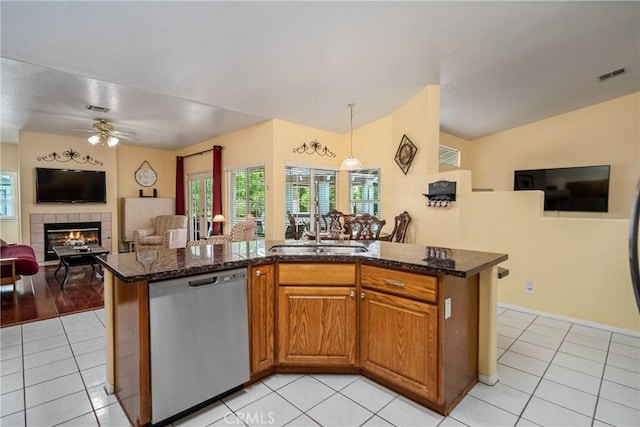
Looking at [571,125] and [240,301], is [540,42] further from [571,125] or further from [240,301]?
[240,301]

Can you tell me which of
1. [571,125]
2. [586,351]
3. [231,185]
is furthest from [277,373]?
[571,125]

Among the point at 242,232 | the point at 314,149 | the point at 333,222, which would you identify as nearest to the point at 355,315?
the point at 333,222

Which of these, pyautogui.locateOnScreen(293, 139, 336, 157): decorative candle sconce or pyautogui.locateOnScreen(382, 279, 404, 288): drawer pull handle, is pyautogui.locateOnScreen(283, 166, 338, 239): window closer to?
pyautogui.locateOnScreen(293, 139, 336, 157): decorative candle sconce

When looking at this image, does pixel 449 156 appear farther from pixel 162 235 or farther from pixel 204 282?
pixel 162 235

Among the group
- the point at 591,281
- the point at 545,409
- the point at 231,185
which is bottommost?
the point at 545,409

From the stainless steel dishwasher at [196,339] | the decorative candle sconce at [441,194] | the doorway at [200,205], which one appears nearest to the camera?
the stainless steel dishwasher at [196,339]

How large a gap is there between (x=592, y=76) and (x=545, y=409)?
4.12 metres

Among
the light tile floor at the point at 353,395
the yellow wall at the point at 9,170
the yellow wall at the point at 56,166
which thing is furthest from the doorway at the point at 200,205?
the light tile floor at the point at 353,395

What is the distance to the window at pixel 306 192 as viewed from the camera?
18.3ft

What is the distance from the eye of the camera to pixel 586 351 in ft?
8.63

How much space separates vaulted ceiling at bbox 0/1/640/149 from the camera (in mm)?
2553

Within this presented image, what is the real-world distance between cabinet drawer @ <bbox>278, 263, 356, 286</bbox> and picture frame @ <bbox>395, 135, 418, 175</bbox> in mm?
2925

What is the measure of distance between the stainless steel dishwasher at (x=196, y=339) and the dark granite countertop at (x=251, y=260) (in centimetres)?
7

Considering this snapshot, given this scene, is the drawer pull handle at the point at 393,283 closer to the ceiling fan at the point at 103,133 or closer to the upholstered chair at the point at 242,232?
the upholstered chair at the point at 242,232
